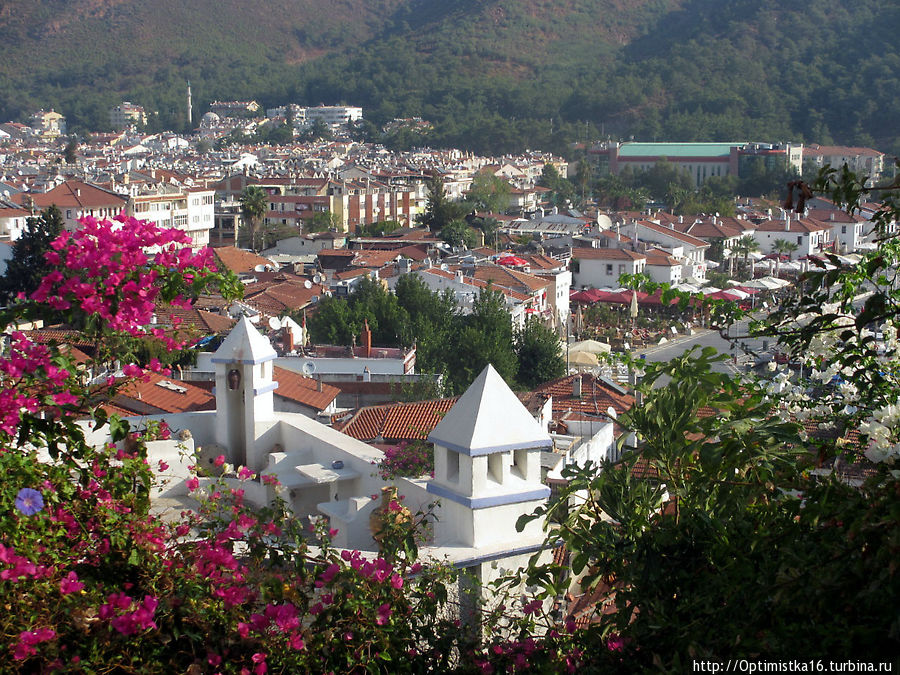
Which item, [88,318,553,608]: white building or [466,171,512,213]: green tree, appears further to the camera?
[466,171,512,213]: green tree

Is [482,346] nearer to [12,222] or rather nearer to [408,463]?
[408,463]

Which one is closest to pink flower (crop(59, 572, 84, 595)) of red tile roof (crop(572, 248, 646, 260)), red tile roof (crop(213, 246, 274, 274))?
red tile roof (crop(213, 246, 274, 274))

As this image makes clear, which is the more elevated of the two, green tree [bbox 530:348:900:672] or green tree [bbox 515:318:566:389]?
green tree [bbox 530:348:900:672]

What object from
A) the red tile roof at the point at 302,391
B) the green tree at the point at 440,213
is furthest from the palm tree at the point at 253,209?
the red tile roof at the point at 302,391

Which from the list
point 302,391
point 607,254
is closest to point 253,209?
point 607,254

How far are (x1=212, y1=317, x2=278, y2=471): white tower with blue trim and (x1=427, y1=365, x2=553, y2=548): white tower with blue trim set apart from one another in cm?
182

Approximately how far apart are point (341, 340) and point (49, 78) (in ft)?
498

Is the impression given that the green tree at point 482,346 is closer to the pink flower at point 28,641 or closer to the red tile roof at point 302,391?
the red tile roof at point 302,391

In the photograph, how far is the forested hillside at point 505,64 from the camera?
11031 centimetres

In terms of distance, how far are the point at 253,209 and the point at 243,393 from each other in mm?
45370

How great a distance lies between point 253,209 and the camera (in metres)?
51.5

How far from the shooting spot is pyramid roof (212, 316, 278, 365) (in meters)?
6.98

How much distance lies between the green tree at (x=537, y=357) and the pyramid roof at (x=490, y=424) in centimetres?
2198

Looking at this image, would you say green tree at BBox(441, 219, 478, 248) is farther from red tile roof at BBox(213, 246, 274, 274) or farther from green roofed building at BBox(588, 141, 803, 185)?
green roofed building at BBox(588, 141, 803, 185)
